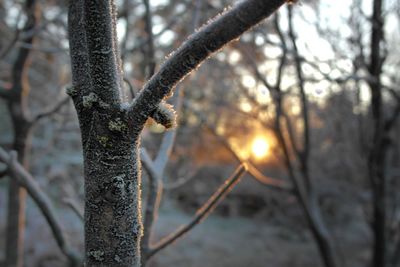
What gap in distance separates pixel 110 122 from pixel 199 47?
0.85ft

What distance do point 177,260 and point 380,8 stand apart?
4.98 m

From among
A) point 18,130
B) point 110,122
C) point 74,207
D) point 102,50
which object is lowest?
point 74,207

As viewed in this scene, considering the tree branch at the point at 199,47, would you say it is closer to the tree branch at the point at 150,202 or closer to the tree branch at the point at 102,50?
the tree branch at the point at 102,50

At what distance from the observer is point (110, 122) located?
907 mm

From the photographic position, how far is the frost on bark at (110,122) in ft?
2.76

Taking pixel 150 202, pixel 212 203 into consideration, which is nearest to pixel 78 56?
pixel 212 203

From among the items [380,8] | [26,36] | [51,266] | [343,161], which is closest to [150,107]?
[26,36]

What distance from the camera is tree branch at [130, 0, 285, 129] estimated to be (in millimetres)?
719

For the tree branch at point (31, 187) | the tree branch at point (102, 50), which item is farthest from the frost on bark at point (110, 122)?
the tree branch at point (31, 187)

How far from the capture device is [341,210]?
7.64 metres

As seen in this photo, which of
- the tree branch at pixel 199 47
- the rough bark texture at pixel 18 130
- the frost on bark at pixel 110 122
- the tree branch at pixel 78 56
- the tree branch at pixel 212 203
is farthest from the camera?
the rough bark texture at pixel 18 130

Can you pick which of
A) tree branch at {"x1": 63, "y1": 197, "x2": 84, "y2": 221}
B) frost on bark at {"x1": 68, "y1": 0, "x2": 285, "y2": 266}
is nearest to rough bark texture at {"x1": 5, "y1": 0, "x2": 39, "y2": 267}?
tree branch at {"x1": 63, "y1": 197, "x2": 84, "y2": 221}

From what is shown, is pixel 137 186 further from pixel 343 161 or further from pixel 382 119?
pixel 343 161

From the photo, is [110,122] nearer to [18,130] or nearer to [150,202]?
[150,202]
